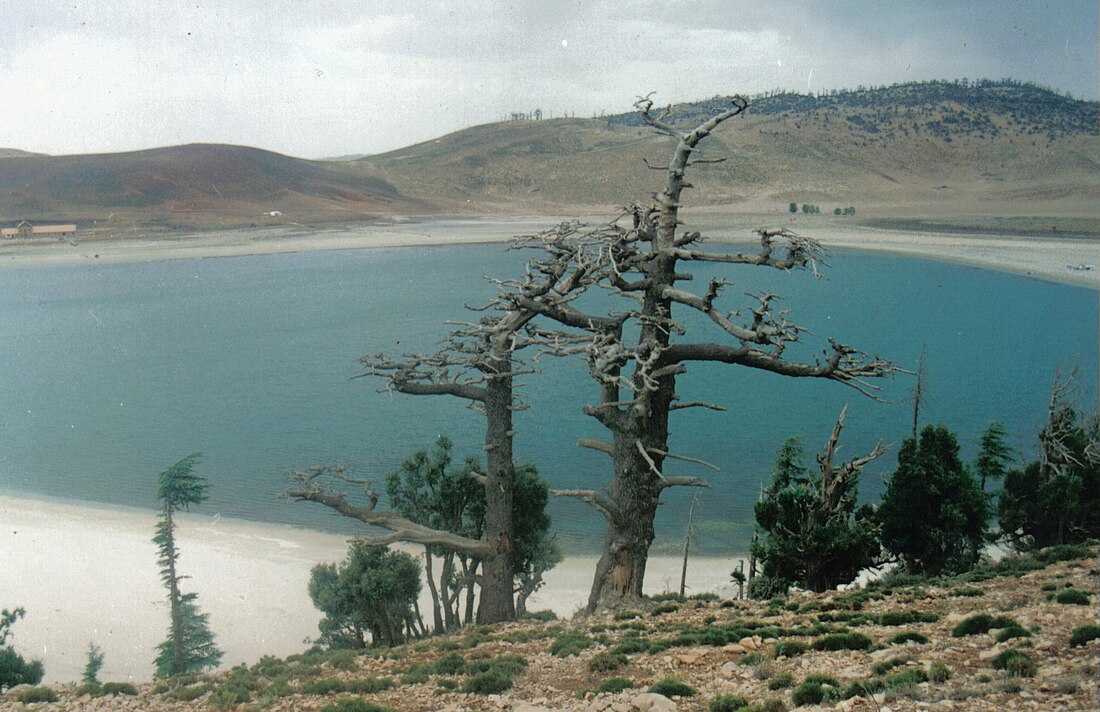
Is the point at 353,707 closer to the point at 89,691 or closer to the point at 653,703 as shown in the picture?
the point at 653,703

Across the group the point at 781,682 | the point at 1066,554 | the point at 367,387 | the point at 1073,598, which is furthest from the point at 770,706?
the point at 367,387

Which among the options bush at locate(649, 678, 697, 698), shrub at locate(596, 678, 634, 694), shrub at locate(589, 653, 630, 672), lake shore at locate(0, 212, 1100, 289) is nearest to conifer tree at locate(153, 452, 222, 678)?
shrub at locate(589, 653, 630, 672)

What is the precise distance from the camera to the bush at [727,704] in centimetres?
521

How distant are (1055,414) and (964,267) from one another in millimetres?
52159

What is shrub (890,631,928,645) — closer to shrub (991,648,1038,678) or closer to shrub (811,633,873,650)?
shrub (811,633,873,650)

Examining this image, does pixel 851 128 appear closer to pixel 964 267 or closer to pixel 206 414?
pixel 964 267

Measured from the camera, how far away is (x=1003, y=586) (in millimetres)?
8391

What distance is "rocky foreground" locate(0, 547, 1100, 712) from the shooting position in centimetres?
511

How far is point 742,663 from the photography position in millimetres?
6188

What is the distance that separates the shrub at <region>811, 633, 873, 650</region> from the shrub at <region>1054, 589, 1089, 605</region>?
71.7 inches

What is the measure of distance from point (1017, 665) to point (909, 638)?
1.28 metres

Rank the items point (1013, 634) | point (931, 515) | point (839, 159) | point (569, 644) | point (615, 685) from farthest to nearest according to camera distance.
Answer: point (839, 159)
point (931, 515)
point (569, 644)
point (615, 685)
point (1013, 634)

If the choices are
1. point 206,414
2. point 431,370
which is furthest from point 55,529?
point 431,370

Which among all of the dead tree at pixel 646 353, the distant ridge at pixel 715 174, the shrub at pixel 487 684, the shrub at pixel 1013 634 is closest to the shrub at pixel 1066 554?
the dead tree at pixel 646 353
